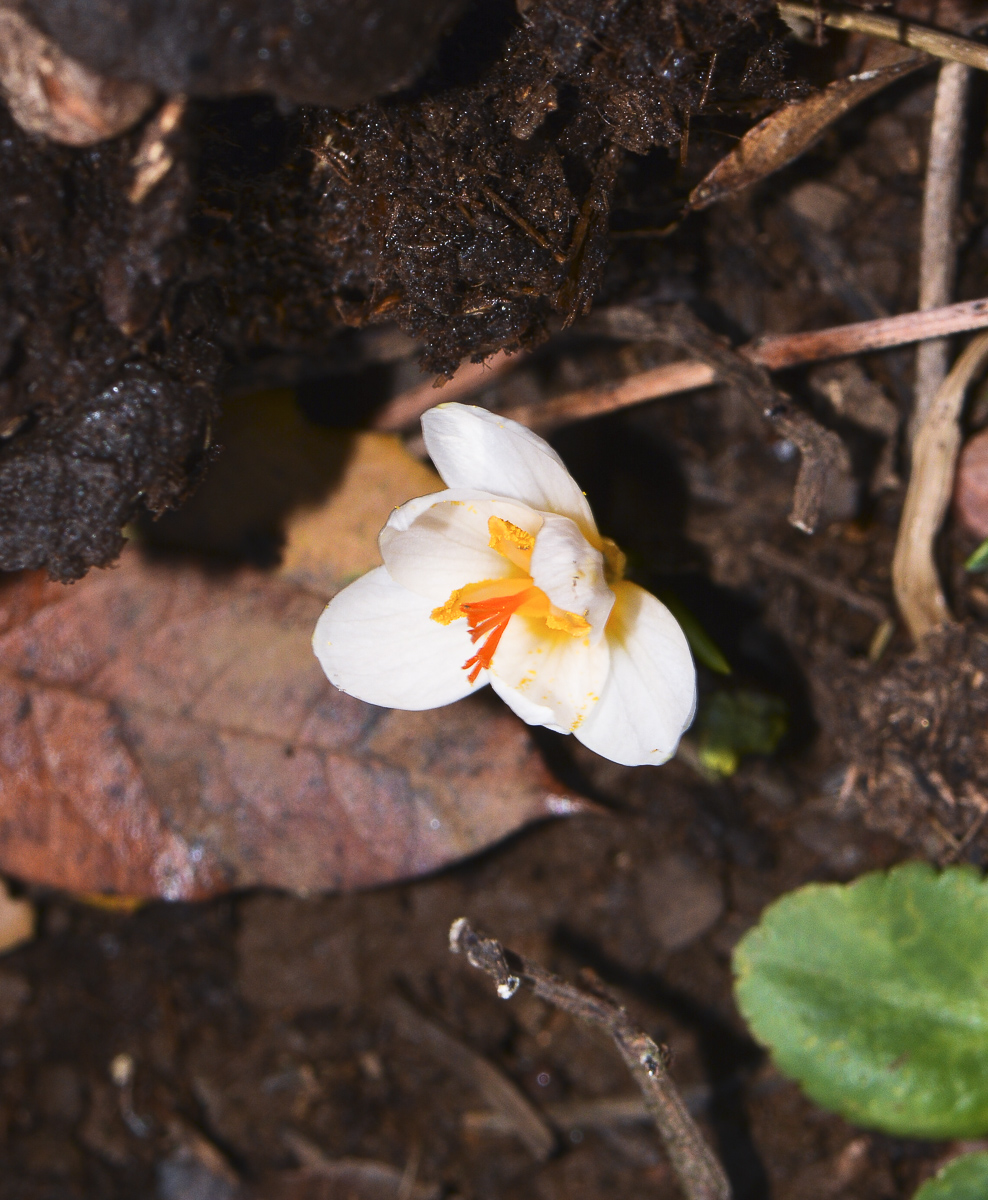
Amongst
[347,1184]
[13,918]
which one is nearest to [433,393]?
[13,918]

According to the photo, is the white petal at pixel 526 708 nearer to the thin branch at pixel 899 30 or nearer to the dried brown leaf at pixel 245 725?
the dried brown leaf at pixel 245 725

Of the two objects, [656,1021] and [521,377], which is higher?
[521,377]

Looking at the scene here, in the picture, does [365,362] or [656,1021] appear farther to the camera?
[656,1021]

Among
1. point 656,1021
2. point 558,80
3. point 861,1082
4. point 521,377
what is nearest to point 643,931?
point 656,1021

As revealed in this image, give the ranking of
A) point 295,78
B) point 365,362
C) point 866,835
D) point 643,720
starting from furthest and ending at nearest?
1. point 866,835
2. point 365,362
3. point 643,720
4. point 295,78

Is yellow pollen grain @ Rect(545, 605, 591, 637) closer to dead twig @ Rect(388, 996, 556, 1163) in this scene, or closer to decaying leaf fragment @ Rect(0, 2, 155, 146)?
decaying leaf fragment @ Rect(0, 2, 155, 146)

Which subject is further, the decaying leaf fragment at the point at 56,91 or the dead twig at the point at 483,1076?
the dead twig at the point at 483,1076

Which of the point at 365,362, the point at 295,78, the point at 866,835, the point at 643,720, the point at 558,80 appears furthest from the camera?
the point at 866,835

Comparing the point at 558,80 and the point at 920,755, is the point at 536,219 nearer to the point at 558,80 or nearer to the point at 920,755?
the point at 558,80

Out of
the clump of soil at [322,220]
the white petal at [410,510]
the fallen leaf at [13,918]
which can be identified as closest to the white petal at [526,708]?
the white petal at [410,510]
